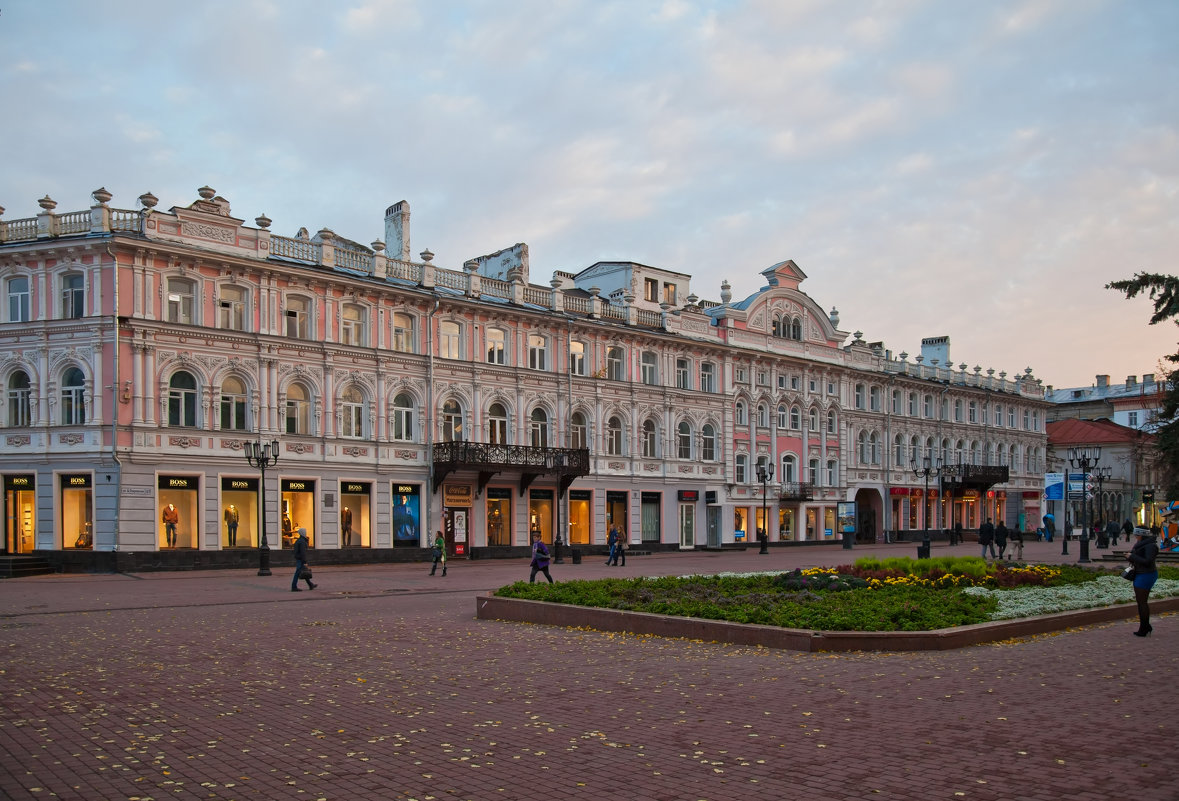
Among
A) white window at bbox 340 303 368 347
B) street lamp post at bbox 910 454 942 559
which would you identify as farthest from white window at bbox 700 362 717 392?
white window at bbox 340 303 368 347

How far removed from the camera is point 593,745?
8750 mm

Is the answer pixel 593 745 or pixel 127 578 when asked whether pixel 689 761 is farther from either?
pixel 127 578

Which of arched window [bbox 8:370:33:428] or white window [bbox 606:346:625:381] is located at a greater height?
white window [bbox 606:346:625:381]

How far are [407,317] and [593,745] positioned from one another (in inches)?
1432

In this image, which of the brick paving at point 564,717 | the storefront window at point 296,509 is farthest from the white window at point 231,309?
the brick paving at point 564,717

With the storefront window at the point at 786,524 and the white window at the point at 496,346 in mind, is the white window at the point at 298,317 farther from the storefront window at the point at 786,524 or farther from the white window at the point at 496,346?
the storefront window at the point at 786,524

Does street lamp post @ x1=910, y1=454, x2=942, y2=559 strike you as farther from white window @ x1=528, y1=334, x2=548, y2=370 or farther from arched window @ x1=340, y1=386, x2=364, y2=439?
arched window @ x1=340, y1=386, x2=364, y2=439

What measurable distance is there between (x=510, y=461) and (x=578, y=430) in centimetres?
593

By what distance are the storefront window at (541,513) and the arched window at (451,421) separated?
466 cm

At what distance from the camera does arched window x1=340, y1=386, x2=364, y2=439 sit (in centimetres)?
4134

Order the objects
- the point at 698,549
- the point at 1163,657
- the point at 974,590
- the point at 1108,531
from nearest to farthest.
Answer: the point at 1163,657 < the point at 974,590 < the point at 698,549 < the point at 1108,531

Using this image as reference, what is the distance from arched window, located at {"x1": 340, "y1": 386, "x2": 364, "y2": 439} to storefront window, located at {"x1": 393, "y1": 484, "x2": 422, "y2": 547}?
9.50 feet

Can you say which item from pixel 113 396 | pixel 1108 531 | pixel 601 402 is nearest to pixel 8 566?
pixel 113 396

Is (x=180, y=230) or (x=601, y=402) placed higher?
(x=180, y=230)
